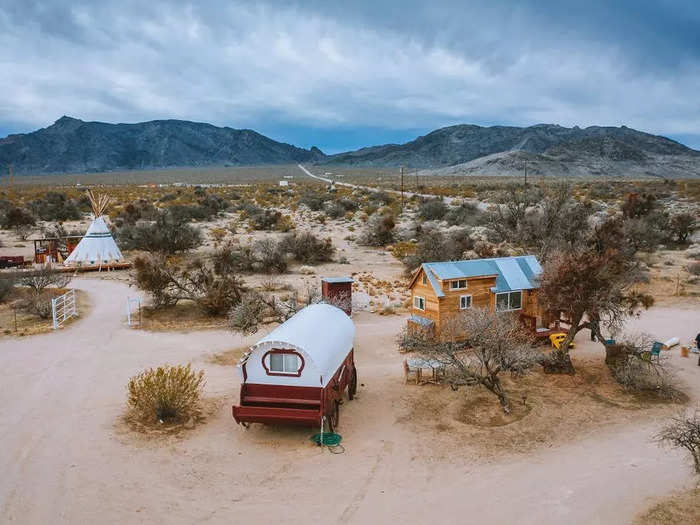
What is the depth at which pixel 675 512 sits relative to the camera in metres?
8.64

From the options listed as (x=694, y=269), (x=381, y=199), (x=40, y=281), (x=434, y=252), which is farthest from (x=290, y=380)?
(x=381, y=199)

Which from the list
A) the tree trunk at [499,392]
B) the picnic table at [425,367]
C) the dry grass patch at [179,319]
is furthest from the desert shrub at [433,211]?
the tree trunk at [499,392]

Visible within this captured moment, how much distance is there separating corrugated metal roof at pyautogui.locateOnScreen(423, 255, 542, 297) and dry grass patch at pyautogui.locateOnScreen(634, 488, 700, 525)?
8.10 m

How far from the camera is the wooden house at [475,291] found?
16.4 m

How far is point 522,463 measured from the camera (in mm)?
10344

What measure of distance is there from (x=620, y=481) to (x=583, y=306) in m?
5.09

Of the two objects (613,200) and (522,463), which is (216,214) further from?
(522,463)

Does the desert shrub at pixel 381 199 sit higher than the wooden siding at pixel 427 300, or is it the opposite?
the desert shrub at pixel 381 199

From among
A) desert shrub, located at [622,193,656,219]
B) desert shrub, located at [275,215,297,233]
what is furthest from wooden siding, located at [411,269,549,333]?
desert shrub, located at [622,193,656,219]

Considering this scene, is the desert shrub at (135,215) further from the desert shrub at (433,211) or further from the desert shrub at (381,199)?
the desert shrub at (381,199)

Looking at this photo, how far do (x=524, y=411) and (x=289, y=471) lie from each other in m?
5.64

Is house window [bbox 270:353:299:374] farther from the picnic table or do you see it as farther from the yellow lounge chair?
the yellow lounge chair

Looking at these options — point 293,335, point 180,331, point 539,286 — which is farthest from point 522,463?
point 180,331

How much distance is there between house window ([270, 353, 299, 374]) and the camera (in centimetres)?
1112
